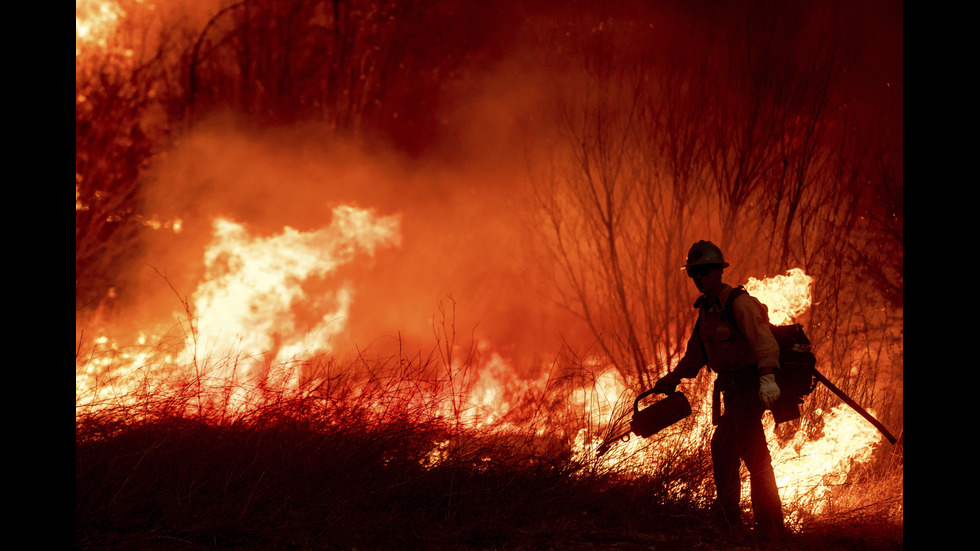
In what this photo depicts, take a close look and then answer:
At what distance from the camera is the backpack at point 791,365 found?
187 inches

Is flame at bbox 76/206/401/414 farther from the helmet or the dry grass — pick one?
the helmet

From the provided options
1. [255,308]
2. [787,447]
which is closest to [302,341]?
[255,308]

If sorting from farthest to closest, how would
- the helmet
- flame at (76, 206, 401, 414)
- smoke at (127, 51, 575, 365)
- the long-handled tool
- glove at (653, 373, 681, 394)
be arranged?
smoke at (127, 51, 575, 365) → flame at (76, 206, 401, 414) → glove at (653, 373, 681, 394) → the helmet → the long-handled tool

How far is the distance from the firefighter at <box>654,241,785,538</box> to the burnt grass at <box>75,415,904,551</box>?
0.66 feet

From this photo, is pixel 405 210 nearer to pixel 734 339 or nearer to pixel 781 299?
pixel 781 299

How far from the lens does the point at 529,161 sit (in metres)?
10.6

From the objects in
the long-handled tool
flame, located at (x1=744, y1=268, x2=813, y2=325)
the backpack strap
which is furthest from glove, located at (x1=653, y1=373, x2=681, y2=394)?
flame, located at (x1=744, y1=268, x2=813, y2=325)

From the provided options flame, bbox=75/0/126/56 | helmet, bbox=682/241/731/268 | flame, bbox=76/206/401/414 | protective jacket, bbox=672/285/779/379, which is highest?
flame, bbox=75/0/126/56

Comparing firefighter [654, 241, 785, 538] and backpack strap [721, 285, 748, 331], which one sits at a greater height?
backpack strap [721, 285, 748, 331]

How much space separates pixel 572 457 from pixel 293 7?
315 inches

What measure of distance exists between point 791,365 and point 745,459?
2.28ft

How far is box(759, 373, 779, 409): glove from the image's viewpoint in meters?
4.52

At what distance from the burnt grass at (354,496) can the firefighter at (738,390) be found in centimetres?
20

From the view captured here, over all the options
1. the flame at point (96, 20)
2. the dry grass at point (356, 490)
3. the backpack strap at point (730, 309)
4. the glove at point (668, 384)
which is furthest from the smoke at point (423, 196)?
the backpack strap at point (730, 309)
